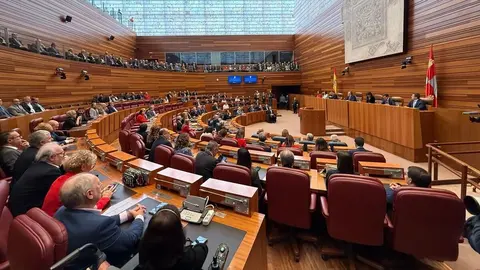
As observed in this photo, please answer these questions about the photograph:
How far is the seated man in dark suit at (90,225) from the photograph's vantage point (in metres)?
1.23

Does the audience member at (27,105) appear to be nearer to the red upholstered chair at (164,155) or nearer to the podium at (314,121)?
the red upholstered chair at (164,155)

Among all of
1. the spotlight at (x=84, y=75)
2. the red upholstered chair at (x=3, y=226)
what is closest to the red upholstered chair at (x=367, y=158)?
the red upholstered chair at (x=3, y=226)

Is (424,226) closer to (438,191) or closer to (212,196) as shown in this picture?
(438,191)

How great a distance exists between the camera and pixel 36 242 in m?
1.03

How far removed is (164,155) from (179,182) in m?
1.16

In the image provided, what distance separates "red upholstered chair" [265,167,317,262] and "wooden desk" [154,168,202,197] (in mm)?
689

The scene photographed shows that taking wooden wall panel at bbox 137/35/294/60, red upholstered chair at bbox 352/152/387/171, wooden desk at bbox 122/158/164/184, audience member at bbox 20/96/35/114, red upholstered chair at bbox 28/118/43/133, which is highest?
wooden wall panel at bbox 137/35/294/60

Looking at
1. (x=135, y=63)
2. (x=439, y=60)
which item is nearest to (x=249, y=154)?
(x=439, y=60)

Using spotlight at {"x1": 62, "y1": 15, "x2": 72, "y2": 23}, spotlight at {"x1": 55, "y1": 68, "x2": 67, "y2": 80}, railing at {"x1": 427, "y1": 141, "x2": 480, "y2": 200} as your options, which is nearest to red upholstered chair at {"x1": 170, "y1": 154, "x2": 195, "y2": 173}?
railing at {"x1": 427, "y1": 141, "x2": 480, "y2": 200}

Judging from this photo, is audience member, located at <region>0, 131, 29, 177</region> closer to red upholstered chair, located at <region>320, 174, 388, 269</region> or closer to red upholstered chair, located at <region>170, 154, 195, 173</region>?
red upholstered chair, located at <region>170, 154, 195, 173</region>

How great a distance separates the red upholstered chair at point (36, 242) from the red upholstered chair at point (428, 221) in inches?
77.4

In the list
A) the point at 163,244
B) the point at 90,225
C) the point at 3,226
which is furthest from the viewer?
the point at 3,226

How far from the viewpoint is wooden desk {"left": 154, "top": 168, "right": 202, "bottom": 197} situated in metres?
1.90

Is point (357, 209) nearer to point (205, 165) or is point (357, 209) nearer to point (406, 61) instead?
point (205, 165)
